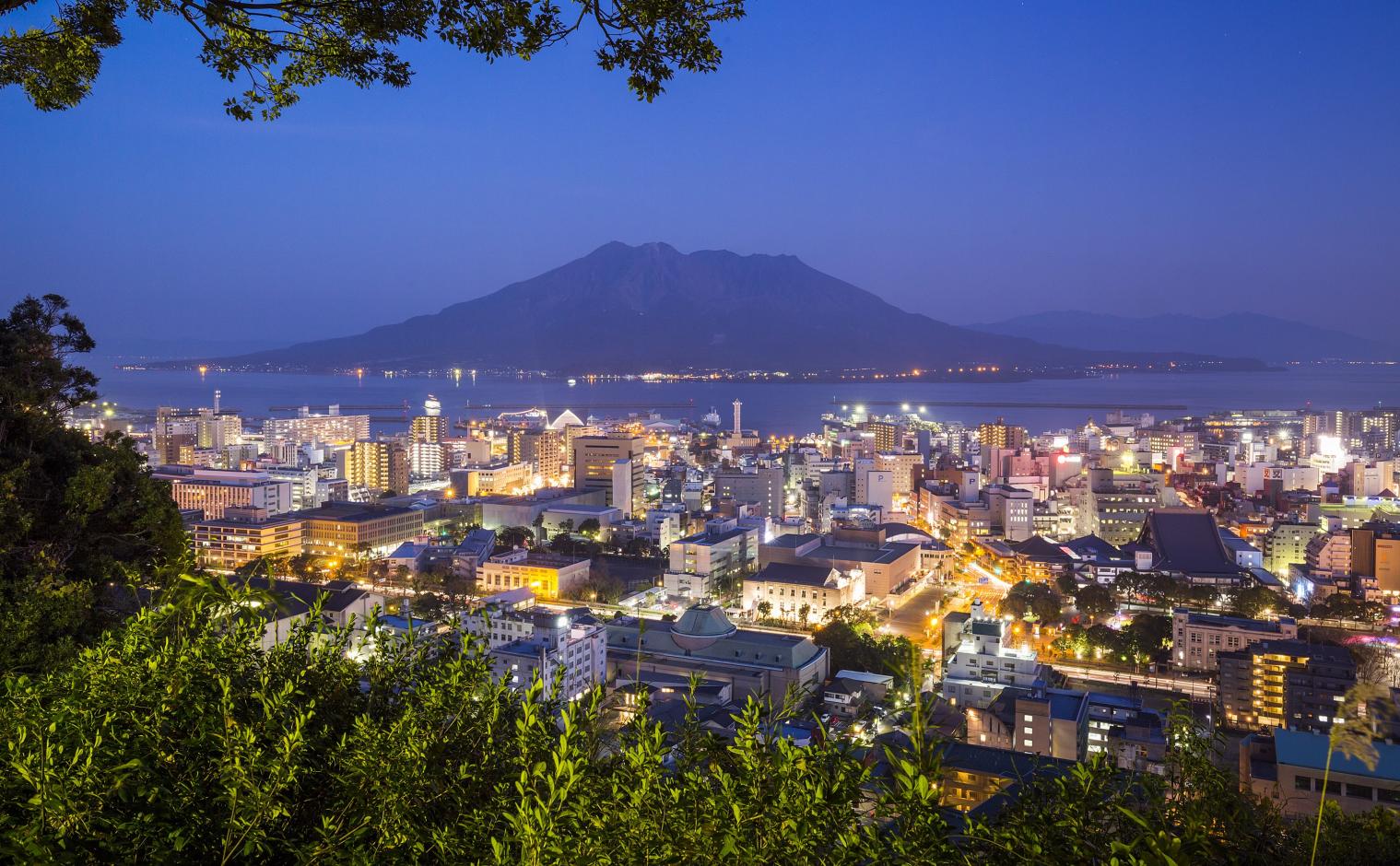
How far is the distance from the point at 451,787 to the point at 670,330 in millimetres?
55246

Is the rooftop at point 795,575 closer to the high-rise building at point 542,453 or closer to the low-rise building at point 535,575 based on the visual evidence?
the low-rise building at point 535,575

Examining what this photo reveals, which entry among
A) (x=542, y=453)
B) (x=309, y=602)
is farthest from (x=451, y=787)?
(x=542, y=453)

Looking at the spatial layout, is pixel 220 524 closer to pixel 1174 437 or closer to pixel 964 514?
pixel 964 514

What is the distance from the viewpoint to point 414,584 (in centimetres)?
1022

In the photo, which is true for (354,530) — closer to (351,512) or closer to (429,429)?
(351,512)

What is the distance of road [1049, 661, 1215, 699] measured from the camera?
7.40 meters

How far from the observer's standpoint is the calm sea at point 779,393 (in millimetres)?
34625

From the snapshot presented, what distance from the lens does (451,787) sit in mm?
930

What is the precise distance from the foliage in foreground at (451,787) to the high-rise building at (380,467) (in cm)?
1852

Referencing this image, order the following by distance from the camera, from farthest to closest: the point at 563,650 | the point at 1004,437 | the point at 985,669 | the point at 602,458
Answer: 1. the point at 1004,437
2. the point at 602,458
3. the point at 985,669
4. the point at 563,650

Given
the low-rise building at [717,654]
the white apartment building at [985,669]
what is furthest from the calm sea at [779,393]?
the white apartment building at [985,669]

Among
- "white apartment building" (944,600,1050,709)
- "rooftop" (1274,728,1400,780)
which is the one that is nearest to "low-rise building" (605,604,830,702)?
"white apartment building" (944,600,1050,709)

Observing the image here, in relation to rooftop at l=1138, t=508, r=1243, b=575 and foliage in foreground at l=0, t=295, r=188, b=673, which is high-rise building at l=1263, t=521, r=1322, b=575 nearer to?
rooftop at l=1138, t=508, r=1243, b=575

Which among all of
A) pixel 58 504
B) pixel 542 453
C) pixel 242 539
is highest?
pixel 58 504
